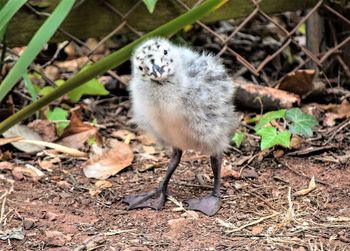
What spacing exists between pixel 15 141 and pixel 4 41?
518 millimetres

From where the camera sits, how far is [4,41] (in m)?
3.61

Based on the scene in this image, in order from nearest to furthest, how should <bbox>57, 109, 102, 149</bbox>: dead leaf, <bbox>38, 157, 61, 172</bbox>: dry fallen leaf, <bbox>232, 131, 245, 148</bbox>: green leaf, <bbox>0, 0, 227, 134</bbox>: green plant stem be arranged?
1. <bbox>0, 0, 227, 134</bbox>: green plant stem
2. <bbox>38, 157, 61, 172</bbox>: dry fallen leaf
3. <bbox>232, 131, 245, 148</bbox>: green leaf
4. <bbox>57, 109, 102, 149</bbox>: dead leaf

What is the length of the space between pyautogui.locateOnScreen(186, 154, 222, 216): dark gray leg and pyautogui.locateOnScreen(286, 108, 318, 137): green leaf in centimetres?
63

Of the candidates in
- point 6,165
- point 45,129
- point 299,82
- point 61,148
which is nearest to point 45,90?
point 45,129

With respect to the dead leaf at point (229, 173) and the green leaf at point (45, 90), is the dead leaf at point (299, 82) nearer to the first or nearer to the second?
the dead leaf at point (229, 173)

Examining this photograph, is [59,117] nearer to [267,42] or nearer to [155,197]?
[155,197]

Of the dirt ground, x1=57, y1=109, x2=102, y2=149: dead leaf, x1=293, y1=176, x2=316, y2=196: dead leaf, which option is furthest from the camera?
x1=57, y1=109, x2=102, y2=149: dead leaf

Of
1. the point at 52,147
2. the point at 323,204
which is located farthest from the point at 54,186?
the point at 323,204

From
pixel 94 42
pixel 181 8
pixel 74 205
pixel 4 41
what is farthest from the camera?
pixel 94 42

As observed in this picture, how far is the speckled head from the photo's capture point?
279 centimetres

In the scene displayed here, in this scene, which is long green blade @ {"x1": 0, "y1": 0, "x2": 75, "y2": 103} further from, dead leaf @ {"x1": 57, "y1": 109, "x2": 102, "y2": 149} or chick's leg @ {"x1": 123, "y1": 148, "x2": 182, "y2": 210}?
dead leaf @ {"x1": 57, "y1": 109, "x2": 102, "y2": 149}

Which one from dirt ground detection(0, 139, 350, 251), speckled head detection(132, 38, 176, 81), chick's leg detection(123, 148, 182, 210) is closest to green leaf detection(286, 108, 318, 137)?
dirt ground detection(0, 139, 350, 251)

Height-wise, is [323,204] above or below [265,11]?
below

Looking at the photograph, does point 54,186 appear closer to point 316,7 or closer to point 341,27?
point 316,7
